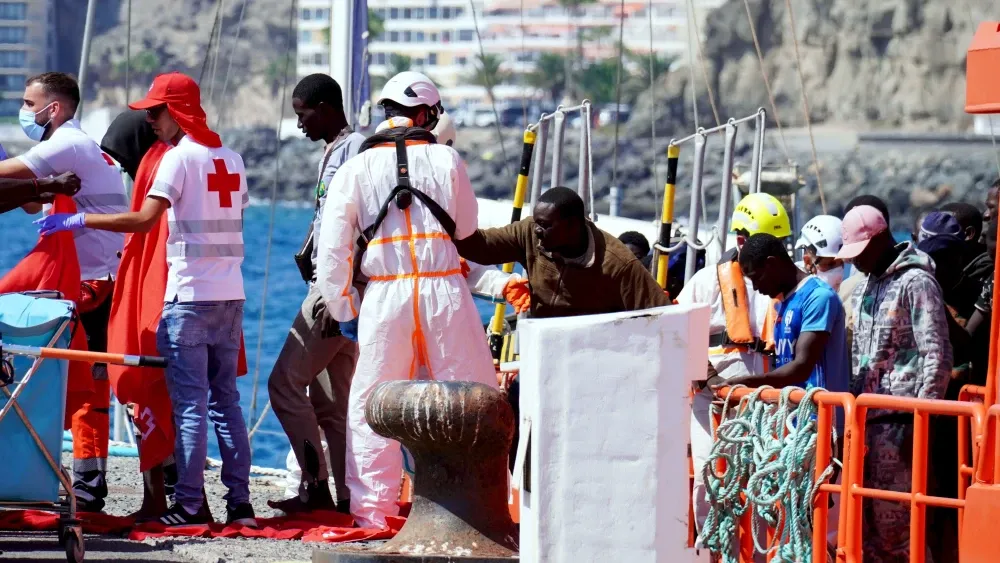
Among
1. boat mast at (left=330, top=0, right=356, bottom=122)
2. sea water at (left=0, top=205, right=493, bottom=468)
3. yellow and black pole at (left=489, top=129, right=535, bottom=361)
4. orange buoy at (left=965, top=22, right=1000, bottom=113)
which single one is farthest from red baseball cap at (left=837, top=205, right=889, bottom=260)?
sea water at (left=0, top=205, right=493, bottom=468)

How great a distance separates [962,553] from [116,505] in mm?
4643

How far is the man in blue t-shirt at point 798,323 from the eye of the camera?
22.3 ft

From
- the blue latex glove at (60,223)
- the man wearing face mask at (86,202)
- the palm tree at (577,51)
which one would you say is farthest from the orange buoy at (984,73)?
the palm tree at (577,51)

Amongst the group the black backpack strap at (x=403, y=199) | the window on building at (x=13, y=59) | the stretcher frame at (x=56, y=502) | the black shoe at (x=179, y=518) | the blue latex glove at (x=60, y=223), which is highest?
the window on building at (x=13, y=59)

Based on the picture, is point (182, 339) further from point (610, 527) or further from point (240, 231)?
point (610, 527)

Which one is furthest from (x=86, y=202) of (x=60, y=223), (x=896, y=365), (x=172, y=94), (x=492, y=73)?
(x=492, y=73)

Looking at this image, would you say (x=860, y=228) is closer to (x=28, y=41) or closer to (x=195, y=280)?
(x=195, y=280)

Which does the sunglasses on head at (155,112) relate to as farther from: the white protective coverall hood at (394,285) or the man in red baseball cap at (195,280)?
the white protective coverall hood at (394,285)

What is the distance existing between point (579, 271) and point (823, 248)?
1.46m

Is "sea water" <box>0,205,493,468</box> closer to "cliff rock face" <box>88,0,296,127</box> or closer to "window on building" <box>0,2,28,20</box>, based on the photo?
"cliff rock face" <box>88,0,296,127</box>

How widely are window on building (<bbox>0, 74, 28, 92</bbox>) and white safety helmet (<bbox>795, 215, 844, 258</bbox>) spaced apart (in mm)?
113311

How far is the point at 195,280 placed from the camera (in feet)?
24.5

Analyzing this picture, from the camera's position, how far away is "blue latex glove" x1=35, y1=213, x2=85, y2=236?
24.2 ft

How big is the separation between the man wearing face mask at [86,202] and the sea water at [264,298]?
640 centimetres
